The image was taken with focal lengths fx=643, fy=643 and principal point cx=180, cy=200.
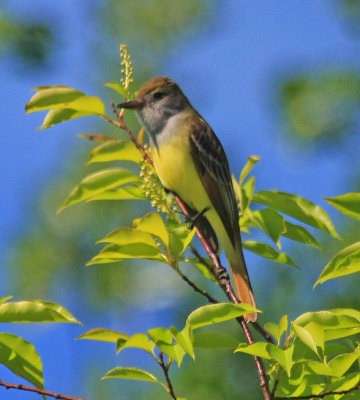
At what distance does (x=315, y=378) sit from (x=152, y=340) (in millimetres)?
608

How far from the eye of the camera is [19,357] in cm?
206

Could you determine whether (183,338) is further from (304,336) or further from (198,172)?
(198,172)

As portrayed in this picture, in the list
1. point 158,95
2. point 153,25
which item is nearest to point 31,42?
point 153,25

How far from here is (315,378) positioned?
7.13ft

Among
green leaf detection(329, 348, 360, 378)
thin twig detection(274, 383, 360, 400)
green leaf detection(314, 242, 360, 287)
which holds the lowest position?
thin twig detection(274, 383, 360, 400)

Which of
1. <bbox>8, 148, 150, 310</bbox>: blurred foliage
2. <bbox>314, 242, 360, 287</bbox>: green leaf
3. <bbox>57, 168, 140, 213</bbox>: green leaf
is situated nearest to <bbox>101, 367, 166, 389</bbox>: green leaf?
<bbox>314, 242, 360, 287</bbox>: green leaf

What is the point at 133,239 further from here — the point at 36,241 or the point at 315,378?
the point at 36,241

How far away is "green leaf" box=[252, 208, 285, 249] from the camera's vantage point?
265cm

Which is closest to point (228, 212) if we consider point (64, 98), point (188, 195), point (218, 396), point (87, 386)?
point (188, 195)

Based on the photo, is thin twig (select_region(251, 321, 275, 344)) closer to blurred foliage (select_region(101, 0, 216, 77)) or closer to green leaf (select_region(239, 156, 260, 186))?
green leaf (select_region(239, 156, 260, 186))

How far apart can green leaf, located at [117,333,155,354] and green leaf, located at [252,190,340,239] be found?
89 centimetres

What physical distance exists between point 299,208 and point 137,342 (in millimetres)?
946

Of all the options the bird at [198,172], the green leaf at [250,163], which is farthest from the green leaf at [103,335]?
the bird at [198,172]

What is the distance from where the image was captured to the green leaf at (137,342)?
1.90 meters
